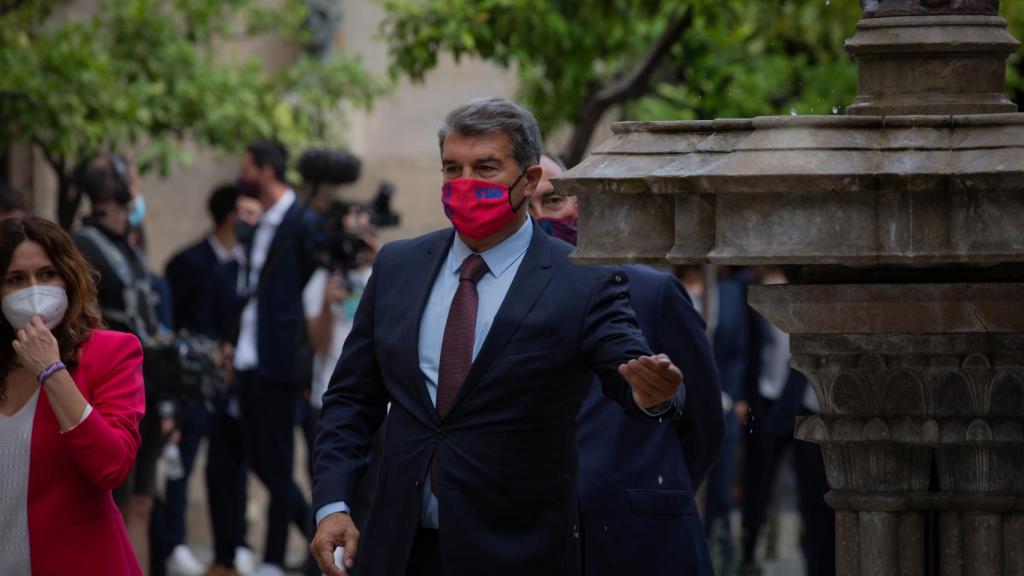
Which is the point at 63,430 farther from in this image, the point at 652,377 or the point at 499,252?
the point at 652,377

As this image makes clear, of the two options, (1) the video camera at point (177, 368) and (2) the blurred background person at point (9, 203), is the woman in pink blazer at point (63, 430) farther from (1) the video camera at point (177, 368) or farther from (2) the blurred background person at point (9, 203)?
(2) the blurred background person at point (9, 203)

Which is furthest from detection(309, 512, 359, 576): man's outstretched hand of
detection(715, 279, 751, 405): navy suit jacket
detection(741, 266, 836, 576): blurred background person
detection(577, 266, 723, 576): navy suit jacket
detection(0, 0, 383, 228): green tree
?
detection(715, 279, 751, 405): navy suit jacket

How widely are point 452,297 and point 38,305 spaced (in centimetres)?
136

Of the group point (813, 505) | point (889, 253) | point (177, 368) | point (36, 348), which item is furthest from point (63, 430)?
point (813, 505)

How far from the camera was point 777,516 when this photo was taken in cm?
1461

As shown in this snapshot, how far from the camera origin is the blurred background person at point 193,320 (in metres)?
11.6

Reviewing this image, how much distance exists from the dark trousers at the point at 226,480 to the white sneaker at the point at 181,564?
0.47 meters

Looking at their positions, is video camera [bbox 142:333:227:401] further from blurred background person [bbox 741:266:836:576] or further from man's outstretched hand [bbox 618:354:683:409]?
man's outstretched hand [bbox 618:354:683:409]

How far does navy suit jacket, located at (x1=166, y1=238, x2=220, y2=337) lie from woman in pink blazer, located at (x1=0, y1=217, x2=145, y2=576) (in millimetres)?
5679

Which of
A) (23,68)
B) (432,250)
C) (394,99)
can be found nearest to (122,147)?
(394,99)

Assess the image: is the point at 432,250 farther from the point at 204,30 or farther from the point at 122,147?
the point at 122,147

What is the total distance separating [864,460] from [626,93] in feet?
20.7

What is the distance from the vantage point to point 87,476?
5.79m

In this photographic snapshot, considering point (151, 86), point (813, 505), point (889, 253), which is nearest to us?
point (889, 253)
